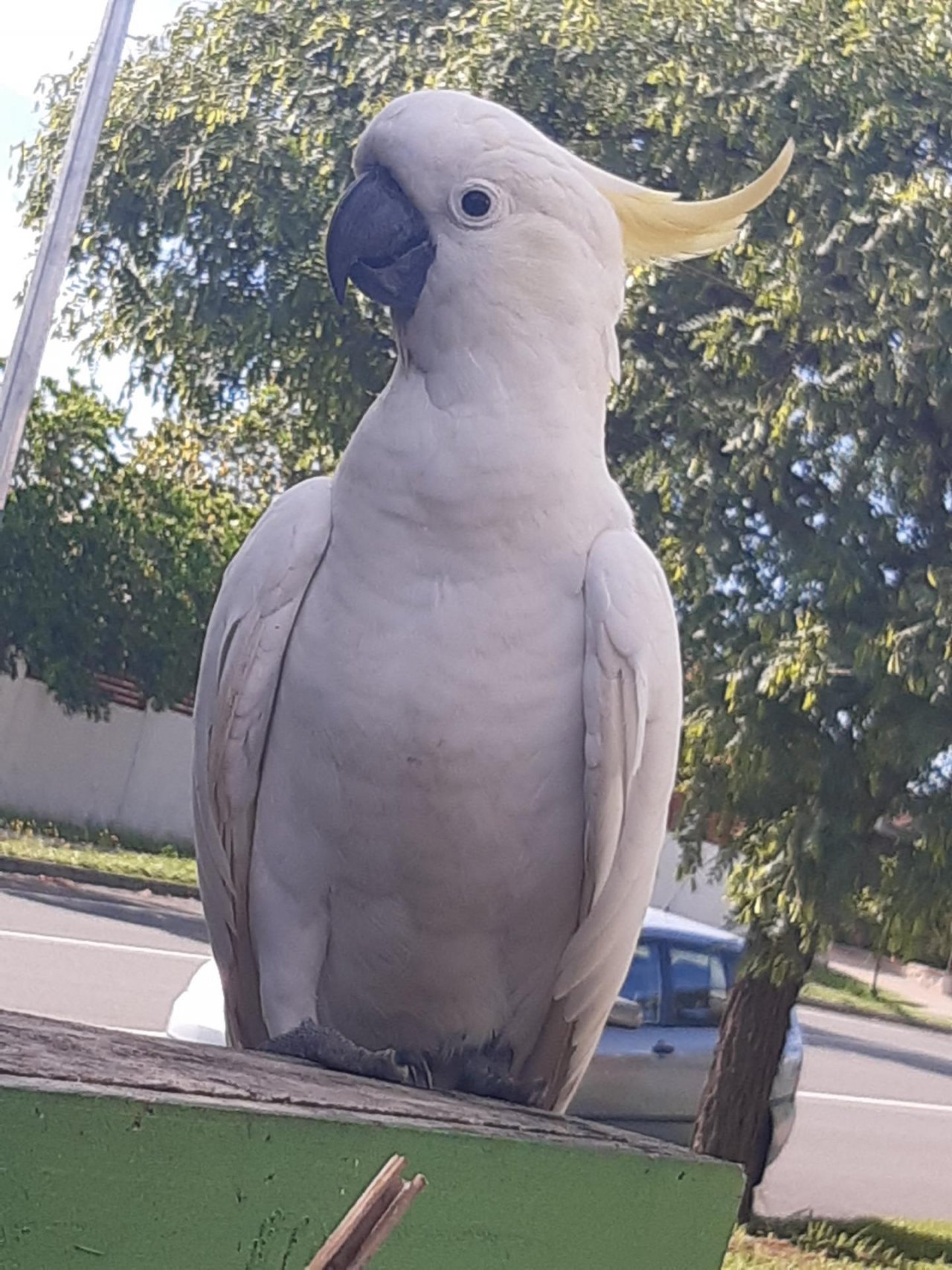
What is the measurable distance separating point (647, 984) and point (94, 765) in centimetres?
948

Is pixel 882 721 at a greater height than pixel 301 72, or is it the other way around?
pixel 301 72

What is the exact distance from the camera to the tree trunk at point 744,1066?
18.1 ft

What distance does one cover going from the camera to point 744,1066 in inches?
217

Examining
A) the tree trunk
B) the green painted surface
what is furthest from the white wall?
the green painted surface

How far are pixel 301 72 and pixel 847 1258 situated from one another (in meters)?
4.57

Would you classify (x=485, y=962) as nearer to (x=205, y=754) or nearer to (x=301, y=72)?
(x=205, y=754)

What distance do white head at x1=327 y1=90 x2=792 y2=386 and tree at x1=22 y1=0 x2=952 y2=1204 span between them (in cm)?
258

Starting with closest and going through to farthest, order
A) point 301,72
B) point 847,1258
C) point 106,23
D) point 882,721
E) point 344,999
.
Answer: point 344,999 → point 882,721 → point 301,72 → point 847,1258 → point 106,23

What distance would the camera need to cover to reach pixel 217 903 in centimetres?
198

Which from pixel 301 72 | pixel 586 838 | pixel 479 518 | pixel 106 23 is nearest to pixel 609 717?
pixel 586 838

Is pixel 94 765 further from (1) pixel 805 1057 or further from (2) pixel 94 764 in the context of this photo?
(1) pixel 805 1057

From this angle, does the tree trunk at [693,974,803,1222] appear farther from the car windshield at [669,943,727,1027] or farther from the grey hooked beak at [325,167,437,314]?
the grey hooked beak at [325,167,437,314]

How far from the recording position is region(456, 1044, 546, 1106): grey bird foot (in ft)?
6.03

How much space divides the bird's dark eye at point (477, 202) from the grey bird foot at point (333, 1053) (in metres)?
0.93
